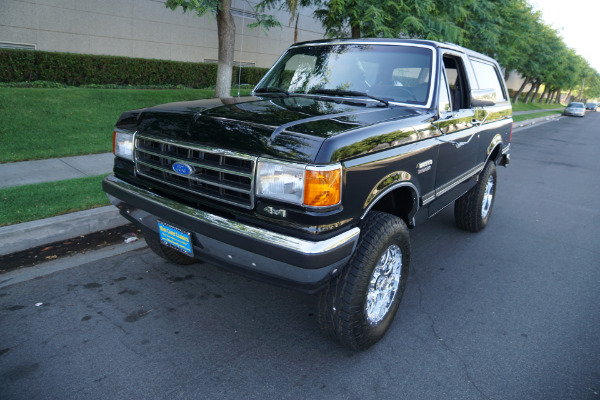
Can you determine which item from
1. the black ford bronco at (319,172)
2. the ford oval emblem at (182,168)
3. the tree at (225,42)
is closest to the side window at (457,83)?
the black ford bronco at (319,172)

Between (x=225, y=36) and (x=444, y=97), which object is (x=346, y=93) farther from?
(x=225, y=36)

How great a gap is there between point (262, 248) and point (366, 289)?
0.75 metres

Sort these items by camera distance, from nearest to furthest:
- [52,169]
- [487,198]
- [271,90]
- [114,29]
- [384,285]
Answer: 1. [384,285]
2. [271,90]
3. [487,198]
4. [52,169]
5. [114,29]

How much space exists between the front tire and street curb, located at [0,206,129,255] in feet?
9.88

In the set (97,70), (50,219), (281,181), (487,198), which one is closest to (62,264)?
(50,219)

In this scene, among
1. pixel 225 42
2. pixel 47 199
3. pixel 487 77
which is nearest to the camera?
pixel 47 199

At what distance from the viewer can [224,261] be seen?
2.66 m

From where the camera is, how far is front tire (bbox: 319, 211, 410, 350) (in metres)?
2.69

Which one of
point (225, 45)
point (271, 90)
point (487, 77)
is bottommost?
point (271, 90)

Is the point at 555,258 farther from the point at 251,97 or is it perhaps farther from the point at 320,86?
the point at 251,97

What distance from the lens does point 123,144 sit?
11.1ft

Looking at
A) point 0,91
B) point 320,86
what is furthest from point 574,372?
point 0,91

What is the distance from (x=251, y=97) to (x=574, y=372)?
3170 millimetres

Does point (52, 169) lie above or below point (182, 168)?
below
